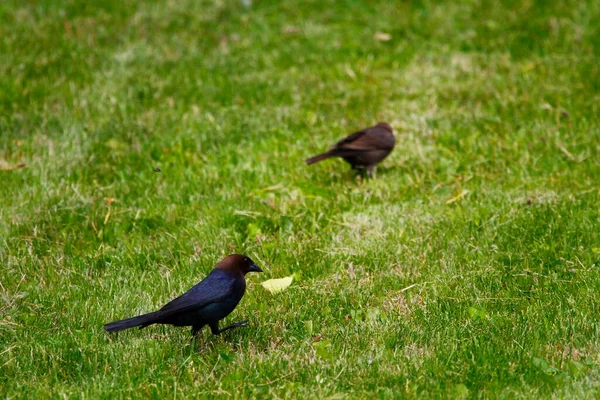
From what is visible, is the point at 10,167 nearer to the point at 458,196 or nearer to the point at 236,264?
the point at 236,264

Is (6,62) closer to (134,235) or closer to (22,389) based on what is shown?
(134,235)

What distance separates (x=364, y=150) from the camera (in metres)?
7.22

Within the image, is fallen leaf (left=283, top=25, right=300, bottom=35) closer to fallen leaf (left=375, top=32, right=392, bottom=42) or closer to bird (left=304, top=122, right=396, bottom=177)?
fallen leaf (left=375, top=32, right=392, bottom=42)

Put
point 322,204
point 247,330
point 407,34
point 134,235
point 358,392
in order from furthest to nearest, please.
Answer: point 407,34, point 322,204, point 134,235, point 247,330, point 358,392

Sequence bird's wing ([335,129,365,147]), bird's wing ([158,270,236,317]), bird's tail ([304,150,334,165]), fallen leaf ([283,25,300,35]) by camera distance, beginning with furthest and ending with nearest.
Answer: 1. fallen leaf ([283,25,300,35])
2. bird's wing ([335,129,365,147])
3. bird's tail ([304,150,334,165])
4. bird's wing ([158,270,236,317])

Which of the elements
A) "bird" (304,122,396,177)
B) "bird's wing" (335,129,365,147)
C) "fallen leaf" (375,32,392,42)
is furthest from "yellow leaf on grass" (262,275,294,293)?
"fallen leaf" (375,32,392,42)

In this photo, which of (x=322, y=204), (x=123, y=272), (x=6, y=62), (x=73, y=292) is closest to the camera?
(x=73, y=292)

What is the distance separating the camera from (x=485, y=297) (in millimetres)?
5168

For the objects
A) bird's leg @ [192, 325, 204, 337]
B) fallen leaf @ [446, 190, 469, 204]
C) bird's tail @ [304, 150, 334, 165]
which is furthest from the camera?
bird's tail @ [304, 150, 334, 165]

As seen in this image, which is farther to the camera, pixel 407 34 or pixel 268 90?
pixel 407 34

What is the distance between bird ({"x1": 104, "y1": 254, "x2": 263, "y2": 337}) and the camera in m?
4.41

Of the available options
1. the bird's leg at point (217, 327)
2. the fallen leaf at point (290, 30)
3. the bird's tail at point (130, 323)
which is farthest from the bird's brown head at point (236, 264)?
the fallen leaf at point (290, 30)

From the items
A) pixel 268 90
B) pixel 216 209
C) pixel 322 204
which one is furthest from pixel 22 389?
pixel 268 90

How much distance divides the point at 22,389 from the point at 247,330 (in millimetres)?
1382
